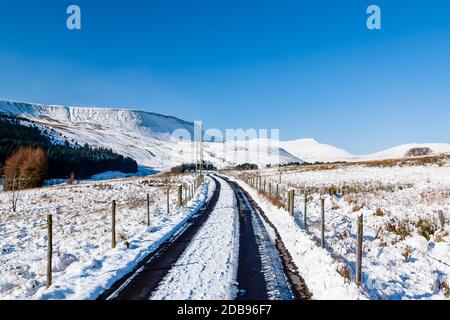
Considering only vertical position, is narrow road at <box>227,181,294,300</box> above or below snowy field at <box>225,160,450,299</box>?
below

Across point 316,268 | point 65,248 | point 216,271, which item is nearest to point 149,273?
point 216,271

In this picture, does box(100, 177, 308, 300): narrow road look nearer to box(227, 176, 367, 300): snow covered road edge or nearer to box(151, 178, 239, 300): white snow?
box(151, 178, 239, 300): white snow

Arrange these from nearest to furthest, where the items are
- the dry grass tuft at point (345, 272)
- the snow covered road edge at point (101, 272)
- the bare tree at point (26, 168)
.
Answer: the snow covered road edge at point (101, 272), the dry grass tuft at point (345, 272), the bare tree at point (26, 168)

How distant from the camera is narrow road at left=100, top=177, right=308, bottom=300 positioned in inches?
286

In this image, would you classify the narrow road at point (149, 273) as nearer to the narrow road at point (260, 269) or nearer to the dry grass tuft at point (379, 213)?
the narrow road at point (260, 269)

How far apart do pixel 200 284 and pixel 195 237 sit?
5.72 meters

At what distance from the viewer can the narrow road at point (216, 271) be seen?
7.26 meters

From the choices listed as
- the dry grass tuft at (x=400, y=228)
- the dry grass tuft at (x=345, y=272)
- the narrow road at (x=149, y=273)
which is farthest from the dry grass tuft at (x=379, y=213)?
the narrow road at (x=149, y=273)

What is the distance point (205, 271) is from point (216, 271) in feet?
0.97

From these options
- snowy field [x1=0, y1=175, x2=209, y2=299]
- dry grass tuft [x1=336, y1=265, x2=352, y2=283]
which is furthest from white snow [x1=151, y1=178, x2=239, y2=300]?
dry grass tuft [x1=336, y1=265, x2=352, y2=283]

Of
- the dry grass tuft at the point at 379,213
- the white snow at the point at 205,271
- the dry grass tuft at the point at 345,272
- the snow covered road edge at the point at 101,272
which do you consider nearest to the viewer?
the white snow at the point at 205,271

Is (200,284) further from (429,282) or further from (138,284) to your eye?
(429,282)

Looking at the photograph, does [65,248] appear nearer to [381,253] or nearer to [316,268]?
[316,268]
